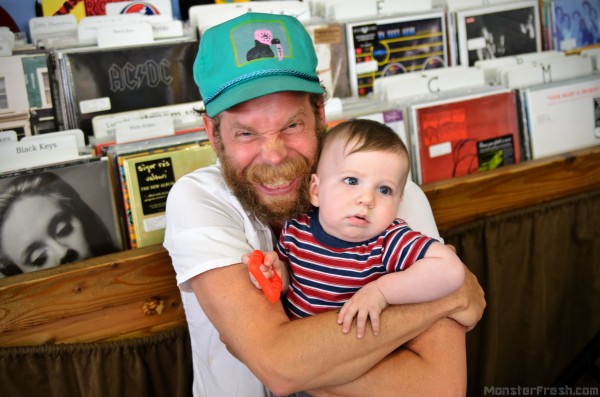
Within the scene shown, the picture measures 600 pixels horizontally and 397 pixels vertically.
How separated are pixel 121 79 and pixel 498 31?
1.55 metres

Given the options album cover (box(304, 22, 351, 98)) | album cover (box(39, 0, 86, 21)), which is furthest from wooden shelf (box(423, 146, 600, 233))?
album cover (box(39, 0, 86, 21))

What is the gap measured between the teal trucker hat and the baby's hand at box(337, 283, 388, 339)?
1.73ft

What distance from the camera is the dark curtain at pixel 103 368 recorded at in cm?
161

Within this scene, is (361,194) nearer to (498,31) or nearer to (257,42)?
(257,42)

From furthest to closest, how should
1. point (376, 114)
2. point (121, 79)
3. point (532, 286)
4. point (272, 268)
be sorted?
point (532, 286)
point (376, 114)
point (121, 79)
point (272, 268)

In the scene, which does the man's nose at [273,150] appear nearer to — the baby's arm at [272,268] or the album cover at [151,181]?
the baby's arm at [272,268]

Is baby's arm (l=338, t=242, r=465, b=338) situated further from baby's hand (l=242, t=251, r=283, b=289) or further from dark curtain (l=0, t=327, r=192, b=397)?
dark curtain (l=0, t=327, r=192, b=397)

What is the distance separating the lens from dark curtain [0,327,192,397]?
5.28 feet

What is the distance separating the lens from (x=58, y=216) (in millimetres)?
1686

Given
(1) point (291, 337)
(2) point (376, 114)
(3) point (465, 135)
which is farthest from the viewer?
(3) point (465, 135)

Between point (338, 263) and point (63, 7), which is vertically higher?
point (63, 7)

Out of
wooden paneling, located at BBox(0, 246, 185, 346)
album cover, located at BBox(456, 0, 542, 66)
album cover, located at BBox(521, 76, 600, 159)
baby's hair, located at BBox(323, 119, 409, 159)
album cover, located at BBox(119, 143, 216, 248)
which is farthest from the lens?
album cover, located at BBox(456, 0, 542, 66)

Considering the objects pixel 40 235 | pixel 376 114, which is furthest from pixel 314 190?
pixel 40 235
